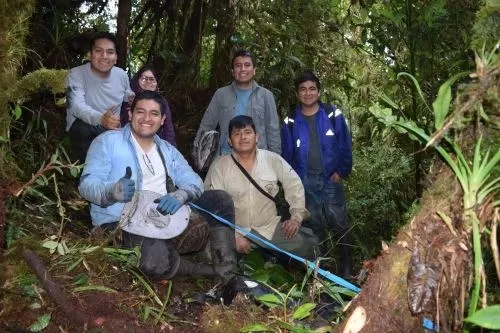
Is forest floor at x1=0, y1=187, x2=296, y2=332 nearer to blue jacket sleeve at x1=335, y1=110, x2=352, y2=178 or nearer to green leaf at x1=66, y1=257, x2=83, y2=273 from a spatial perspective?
green leaf at x1=66, y1=257, x2=83, y2=273

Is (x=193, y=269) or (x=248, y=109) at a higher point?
(x=248, y=109)

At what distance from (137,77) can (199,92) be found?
8.27 feet

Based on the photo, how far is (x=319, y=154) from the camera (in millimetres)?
5285

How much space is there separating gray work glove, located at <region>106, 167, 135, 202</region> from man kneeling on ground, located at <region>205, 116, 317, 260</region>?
4.03 feet

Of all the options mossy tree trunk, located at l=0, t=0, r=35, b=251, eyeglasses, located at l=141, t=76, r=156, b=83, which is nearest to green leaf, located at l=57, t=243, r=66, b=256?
mossy tree trunk, located at l=0, t=0, r=35, b=251

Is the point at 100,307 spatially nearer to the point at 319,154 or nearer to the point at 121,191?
the point at 121,191

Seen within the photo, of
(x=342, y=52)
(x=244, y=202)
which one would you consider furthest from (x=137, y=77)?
(x=342, y=52)

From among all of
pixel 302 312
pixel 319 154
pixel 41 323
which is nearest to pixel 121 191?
pixel 41 323

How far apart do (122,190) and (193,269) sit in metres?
0.91

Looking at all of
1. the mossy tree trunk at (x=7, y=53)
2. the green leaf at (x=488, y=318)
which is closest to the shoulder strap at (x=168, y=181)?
the mossy tree trunk at (x=7, y=53)

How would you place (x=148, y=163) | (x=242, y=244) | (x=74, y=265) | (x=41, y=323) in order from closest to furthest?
(x=41, y=323), (x=74, y=265), (x=148, y=163), (x=242, y=244)

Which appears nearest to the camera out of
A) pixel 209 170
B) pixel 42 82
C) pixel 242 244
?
pixel 42 82

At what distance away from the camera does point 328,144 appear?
5.26 m

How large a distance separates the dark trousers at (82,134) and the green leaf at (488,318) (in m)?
3.79
